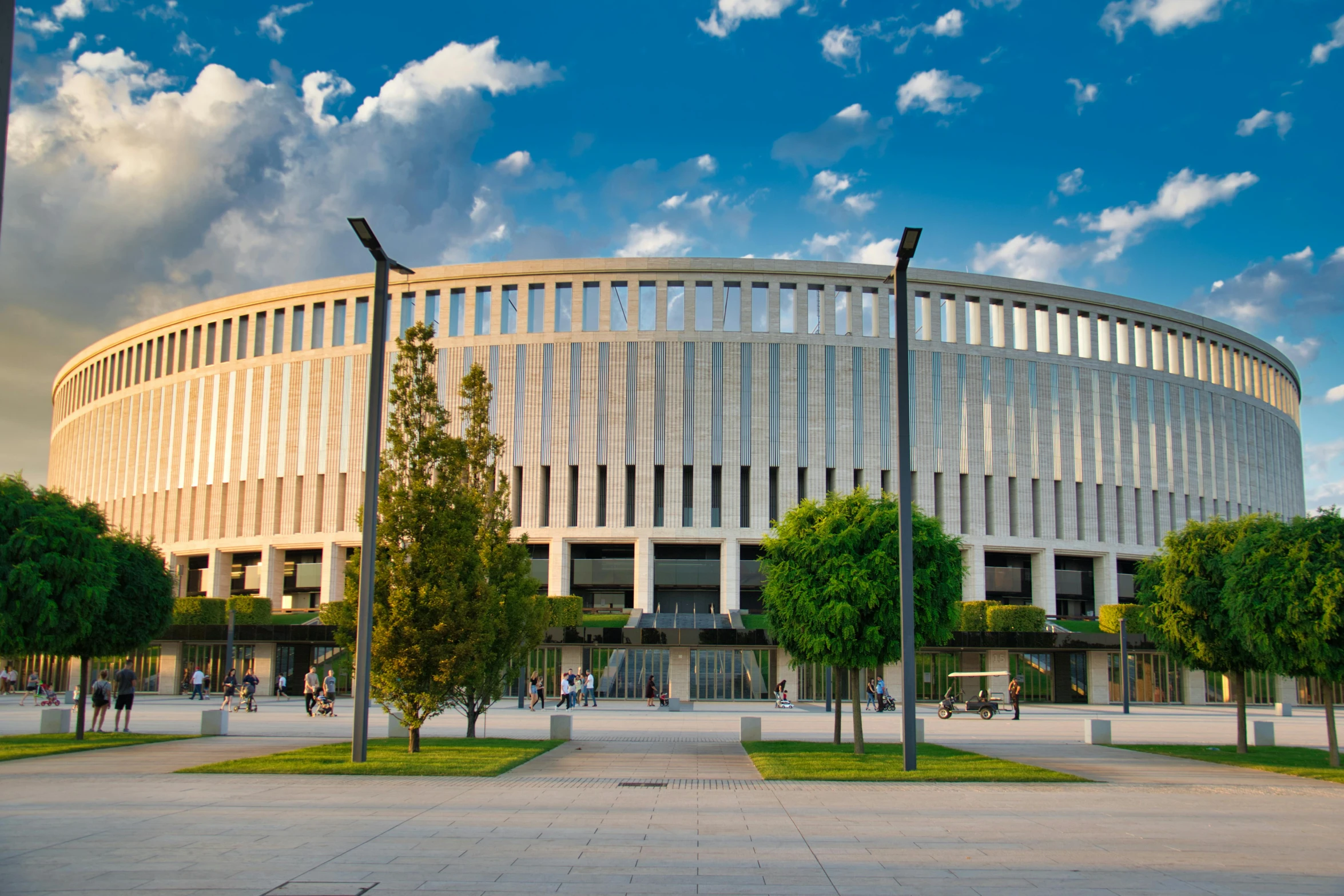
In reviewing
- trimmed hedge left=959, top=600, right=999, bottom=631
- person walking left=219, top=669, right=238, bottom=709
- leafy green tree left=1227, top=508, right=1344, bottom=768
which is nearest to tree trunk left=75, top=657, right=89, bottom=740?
person walking left=219, top=669, right=238, bottom=709

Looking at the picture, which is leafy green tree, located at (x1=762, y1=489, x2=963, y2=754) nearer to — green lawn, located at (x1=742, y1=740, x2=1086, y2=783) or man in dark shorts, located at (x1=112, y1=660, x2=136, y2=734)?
green lawn, located at (x1=742, y1=740, x2=1086, y2=783)

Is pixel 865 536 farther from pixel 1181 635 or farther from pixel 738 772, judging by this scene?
pixel 1181 635

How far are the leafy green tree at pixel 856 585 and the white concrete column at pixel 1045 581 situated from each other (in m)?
40.3

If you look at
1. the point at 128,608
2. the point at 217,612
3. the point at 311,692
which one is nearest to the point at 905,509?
the point at 128,608

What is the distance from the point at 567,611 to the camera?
52.4 m

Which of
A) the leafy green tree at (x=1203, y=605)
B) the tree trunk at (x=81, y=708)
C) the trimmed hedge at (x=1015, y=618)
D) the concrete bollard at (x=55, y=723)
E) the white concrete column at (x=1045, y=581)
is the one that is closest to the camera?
the leafy green tree at (x=1203, y=605)

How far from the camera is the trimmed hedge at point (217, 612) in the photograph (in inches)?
2156

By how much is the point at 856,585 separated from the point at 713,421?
36.2 metres

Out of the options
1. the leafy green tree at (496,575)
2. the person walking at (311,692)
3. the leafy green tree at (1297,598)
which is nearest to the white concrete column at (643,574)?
the person walking at (311,692)

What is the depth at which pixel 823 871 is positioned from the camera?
10406mm

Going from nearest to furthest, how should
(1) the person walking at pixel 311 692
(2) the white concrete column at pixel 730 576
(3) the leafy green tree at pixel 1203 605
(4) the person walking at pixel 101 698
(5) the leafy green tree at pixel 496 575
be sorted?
(3) the leafy green tree at pixel 1203 605 < (5) the leafy green tree at pixel 496 575 < (4) the person walking at pixel 101 698 < (1) the person walking at pixel 311 692 < (2) the white concrete column at pixel 730 576

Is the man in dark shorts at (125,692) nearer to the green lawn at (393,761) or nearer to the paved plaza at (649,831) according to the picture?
the paved plaza at (649,831)

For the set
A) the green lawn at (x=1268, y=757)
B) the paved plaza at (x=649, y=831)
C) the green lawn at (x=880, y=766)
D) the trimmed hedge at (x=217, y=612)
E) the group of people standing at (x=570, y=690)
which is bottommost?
the group of people standing at (x=570, y=690)

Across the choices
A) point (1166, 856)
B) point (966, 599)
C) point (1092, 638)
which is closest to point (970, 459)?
point (966, 599)
